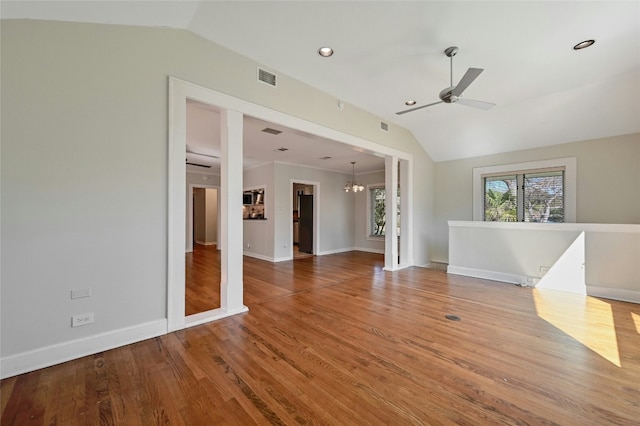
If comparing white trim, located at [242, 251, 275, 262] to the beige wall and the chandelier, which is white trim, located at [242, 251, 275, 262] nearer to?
the chandelier

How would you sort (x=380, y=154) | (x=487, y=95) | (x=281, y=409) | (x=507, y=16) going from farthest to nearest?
(x=380, y=154), (x=487, y=95), (x=507, y=16), (x=281, y=409)

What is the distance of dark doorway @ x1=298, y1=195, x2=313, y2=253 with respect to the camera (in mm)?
8289

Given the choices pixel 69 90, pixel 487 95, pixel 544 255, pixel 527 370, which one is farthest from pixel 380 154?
pixel 69 90

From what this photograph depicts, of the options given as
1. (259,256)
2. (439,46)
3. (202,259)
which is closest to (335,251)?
(259,256)

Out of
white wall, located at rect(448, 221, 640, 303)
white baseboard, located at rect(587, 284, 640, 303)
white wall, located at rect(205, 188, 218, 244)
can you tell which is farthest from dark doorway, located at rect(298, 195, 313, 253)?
white baseboard, located at rect(587, 284, 640, 303)

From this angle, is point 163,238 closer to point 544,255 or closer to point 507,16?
point 507,16

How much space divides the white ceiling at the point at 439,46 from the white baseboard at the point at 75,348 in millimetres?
2500

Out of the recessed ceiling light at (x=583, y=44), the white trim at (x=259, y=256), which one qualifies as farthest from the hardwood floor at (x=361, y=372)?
the white trim at (x=259, y=256)

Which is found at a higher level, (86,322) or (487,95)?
(487,95)

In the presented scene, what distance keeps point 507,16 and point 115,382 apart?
14.5 ft

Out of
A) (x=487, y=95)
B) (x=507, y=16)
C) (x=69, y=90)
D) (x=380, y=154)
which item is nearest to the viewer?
(x=69, y=90)

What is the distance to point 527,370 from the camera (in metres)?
2.02

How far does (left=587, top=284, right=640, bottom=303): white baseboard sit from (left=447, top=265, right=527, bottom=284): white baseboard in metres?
0.80

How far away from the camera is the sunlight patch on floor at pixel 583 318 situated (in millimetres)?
2402
